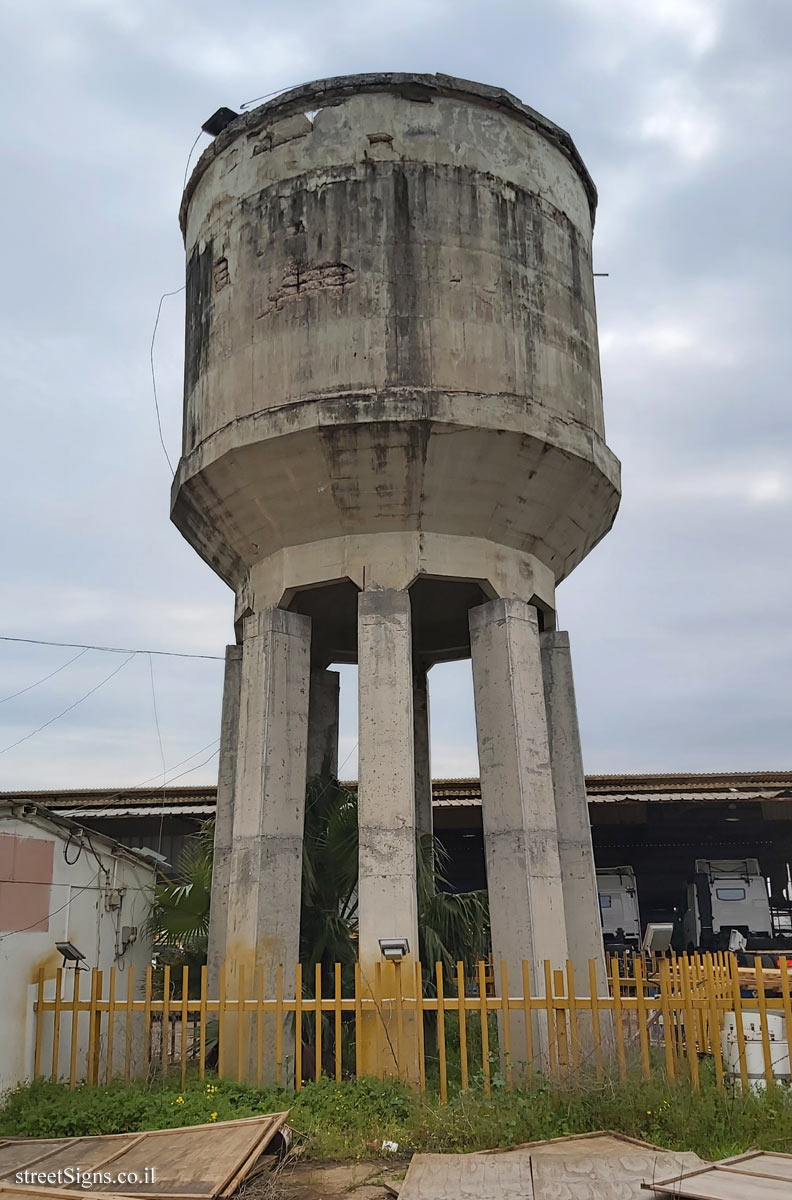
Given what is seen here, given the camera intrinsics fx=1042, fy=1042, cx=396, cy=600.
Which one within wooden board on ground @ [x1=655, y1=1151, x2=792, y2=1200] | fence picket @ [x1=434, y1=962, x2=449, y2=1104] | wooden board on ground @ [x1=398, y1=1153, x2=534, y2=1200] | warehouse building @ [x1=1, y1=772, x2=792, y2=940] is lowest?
wooden board on ground @ [x1=398, y1=1153, x2=534, y2=1200]

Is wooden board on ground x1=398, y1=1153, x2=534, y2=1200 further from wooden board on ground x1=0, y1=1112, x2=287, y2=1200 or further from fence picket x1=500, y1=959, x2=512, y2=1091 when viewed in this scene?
fence picket x1=500, y1=959, x2=512, y2=1091

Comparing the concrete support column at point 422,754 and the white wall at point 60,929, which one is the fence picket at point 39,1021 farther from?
the concrete support column at point 422,754

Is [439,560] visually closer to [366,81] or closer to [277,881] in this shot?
[277,881]

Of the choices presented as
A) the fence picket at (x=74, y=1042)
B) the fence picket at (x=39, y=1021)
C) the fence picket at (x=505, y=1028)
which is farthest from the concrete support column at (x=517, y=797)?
the fence picket at (x=39, y=1021)

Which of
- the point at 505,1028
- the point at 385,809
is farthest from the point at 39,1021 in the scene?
the point at 505,1028

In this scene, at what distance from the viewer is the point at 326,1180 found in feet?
25.2

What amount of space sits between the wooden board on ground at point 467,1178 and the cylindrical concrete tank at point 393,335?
21.7 feet

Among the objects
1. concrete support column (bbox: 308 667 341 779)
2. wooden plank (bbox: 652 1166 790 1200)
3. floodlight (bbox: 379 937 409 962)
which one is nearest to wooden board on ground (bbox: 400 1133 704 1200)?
wooden plank (bbox: 652 1166 790 1200)

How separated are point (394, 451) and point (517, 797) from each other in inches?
159

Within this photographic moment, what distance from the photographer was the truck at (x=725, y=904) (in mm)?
21594

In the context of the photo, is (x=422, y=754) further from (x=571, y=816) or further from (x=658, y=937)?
(x=658, y=937)

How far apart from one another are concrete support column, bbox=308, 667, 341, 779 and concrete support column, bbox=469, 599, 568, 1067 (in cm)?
368

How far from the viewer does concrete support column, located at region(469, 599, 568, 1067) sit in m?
11.0

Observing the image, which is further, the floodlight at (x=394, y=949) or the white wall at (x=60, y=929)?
the white wall at (x=60, y=929)
